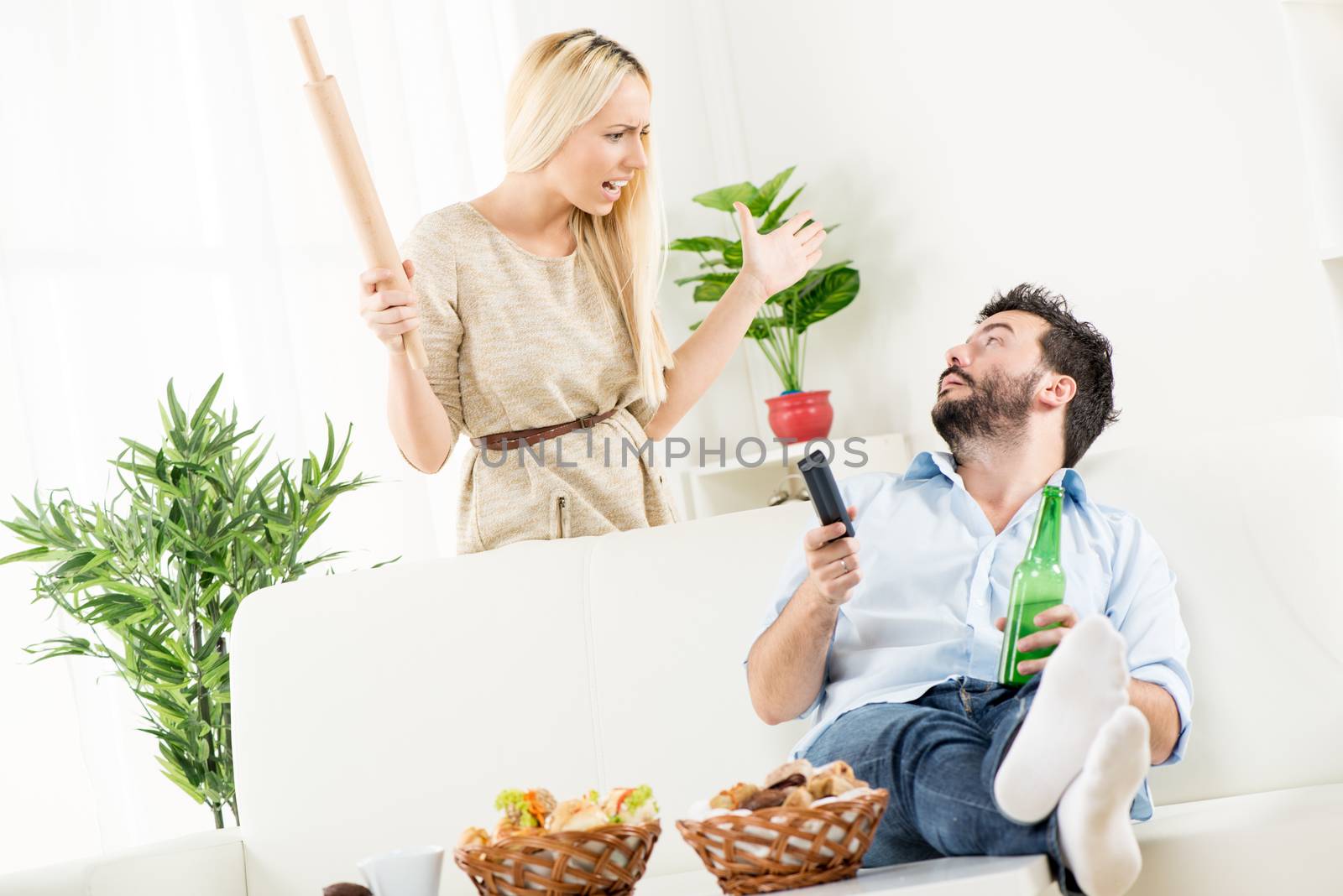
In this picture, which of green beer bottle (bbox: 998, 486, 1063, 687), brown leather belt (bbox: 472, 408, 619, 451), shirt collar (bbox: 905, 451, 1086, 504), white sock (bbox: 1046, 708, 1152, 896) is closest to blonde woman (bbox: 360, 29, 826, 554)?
brown leather belt (bbox: 472, 408, 619, 451)

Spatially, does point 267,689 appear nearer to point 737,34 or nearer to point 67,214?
point 67,214

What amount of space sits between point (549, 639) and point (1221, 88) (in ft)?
6.33

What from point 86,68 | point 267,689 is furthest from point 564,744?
point 86,68

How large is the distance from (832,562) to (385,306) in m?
0.68

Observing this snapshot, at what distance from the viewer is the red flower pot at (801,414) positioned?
11.6 feet

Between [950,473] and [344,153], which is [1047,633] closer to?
[950,473]

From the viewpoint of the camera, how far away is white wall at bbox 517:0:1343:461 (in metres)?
2.71

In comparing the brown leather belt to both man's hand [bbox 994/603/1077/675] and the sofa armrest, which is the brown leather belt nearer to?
the sofa armrest

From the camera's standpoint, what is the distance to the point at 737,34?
13.1 ft

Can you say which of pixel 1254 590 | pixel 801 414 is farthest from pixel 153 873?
pixel 801 414

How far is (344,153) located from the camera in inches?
57.3

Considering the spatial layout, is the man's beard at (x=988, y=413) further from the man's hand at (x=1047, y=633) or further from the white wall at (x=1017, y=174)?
the white wall at (x=1017, y=174)

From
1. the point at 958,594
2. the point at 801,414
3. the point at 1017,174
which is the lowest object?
the point at 958,594

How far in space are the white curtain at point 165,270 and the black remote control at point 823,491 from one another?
195cm
